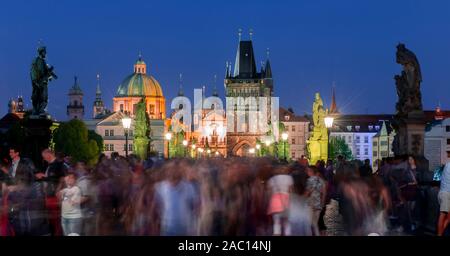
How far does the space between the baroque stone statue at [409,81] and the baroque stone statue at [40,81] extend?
32.6 ft

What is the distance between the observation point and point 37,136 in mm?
24578

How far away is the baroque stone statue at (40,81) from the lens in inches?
975

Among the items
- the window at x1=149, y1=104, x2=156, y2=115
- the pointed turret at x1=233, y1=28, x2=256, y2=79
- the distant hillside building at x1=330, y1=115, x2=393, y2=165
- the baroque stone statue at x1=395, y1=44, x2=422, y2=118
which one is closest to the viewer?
the baroque stone statue at x1=395, y1=44, x2=422, y2=118

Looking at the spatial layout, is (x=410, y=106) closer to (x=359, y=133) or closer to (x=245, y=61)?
(x=359, y=133)

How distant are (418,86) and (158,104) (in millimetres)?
175705

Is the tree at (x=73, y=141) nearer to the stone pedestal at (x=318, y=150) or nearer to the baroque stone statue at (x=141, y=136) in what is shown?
the baroque stone statue at (x=141, y=136)

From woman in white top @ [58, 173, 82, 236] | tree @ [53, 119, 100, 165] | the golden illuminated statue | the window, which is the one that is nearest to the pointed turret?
the window

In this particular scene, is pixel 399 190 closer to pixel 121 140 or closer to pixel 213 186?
pixel 213 186

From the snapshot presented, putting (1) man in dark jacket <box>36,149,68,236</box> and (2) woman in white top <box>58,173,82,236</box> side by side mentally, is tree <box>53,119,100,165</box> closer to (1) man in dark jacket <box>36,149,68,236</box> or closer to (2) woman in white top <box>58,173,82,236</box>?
(1) man in dark jacket <box>36,149,68,236</box>

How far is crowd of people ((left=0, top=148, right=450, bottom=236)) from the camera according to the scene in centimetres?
1274

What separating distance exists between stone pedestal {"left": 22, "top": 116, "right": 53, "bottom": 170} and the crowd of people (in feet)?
21.7

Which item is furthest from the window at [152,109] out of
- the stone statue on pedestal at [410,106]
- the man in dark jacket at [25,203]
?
the man in dark jacket at [25,203]
